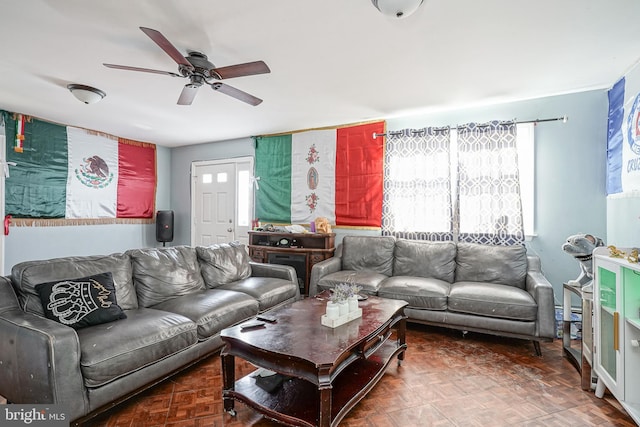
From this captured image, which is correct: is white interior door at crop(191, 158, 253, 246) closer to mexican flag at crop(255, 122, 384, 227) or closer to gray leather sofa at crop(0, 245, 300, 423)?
mexican flag at crop(255, 122, 384, 227)

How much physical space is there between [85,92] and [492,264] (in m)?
4.37

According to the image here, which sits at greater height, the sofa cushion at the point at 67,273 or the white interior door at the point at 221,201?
the white interior door at the point at 221,201

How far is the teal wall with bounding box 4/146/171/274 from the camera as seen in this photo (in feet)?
12.6

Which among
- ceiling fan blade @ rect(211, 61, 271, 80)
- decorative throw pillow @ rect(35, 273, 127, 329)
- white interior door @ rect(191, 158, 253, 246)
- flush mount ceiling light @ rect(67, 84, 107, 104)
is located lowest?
decorative throw pillow @ rect(35, 273, 127, 329)

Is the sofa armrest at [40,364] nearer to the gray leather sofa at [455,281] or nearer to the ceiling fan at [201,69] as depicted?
the ceiling fan at [201,69]

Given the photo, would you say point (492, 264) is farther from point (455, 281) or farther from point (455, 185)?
point (455, 185)

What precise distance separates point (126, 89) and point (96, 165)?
2.19 m

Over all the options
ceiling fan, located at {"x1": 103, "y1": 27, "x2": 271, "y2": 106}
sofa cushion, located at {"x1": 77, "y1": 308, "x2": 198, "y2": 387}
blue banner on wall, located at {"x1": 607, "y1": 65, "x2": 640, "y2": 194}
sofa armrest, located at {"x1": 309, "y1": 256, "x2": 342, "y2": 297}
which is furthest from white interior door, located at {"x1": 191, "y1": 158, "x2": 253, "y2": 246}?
blue banner on wall, located at {"x1": 607, "y1": 65, "x2": 640, "y2": 194}

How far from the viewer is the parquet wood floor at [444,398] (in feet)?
5.68

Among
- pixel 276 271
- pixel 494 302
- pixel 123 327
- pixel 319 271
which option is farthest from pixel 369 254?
pixel 123 327

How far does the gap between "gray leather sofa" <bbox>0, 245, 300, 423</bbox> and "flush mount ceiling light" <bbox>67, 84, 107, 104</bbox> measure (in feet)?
5.51

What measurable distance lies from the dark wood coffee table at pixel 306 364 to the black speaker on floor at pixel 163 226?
400 centimetres

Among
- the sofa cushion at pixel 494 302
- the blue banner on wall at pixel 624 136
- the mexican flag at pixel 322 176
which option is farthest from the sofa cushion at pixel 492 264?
the mexican flag at pixel 322 176

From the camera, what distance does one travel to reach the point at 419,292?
290 centimetres
